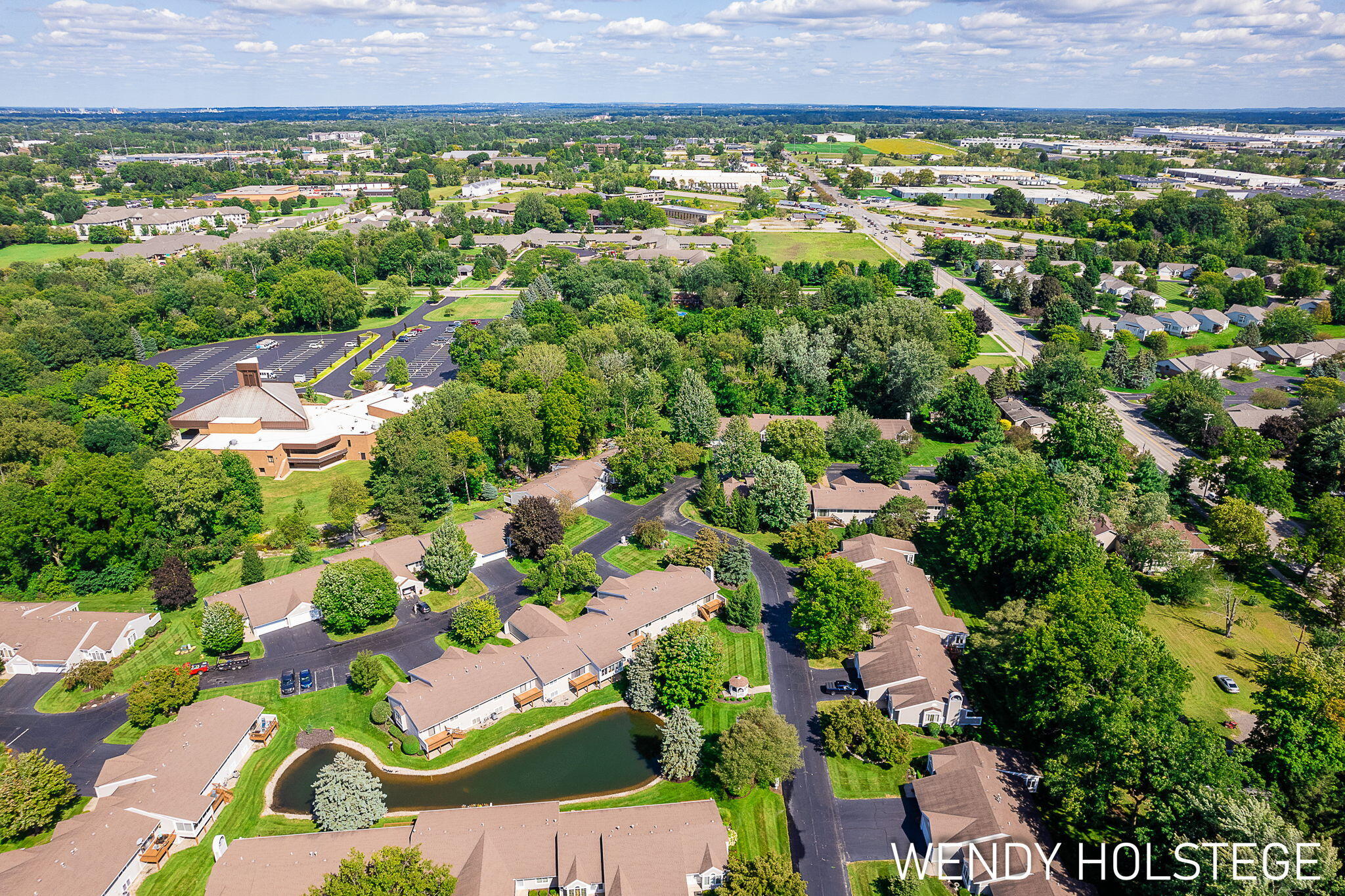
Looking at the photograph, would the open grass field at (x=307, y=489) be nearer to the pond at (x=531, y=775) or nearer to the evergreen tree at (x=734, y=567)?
the pond at (x=531, y=775)

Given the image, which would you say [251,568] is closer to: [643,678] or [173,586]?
[173,586]

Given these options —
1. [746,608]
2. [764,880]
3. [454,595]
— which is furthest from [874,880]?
[454,595]

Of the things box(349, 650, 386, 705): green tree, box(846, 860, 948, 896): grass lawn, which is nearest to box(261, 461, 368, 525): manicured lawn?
box(349, 650, 386, 705): green tree

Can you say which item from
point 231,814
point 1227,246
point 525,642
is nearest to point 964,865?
point 525,642

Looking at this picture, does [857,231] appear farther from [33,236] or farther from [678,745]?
[33,236]

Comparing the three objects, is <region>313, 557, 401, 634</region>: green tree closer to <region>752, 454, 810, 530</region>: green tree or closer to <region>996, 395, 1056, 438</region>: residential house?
<region>752, 454, 810, 530</region>: green tree

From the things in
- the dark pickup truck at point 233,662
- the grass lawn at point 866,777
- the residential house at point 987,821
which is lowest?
the grass lawn at point 866,777

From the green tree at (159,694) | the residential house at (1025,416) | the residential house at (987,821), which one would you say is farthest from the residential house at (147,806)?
the residential house at (1025,416)
